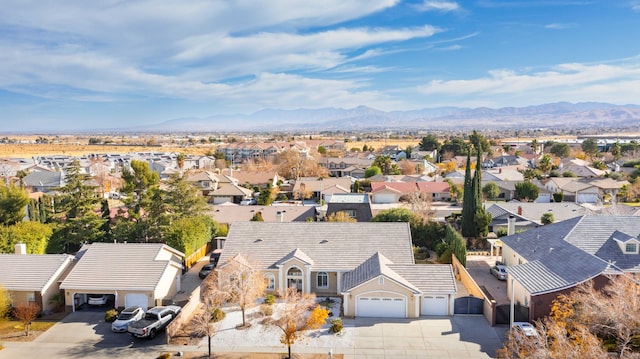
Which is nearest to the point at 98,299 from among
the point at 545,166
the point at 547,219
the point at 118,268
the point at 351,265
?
the point at 118,268

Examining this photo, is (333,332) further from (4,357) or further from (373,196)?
(373,196)

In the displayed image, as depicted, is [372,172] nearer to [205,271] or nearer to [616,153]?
[205,271]

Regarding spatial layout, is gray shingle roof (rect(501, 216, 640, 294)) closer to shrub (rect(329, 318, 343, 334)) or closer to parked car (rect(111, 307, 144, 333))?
shrub (rect(329, 318, 343, 334))

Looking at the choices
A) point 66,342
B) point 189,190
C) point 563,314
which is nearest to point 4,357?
point 66,342

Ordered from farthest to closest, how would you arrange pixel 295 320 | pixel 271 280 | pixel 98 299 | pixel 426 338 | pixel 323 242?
1. pixel 323 242
2. pixel 271 280
3. pixel 98 299
4. pixel 426 338
5. pixel 295 320

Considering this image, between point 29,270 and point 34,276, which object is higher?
point 29,270

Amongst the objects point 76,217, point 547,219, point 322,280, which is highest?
point 76,217

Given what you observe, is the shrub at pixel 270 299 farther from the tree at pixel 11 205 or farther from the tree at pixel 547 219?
the tree at pixel 547 219
